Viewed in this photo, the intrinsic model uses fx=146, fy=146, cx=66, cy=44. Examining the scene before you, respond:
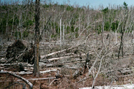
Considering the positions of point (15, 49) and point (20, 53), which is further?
point (20, 53)

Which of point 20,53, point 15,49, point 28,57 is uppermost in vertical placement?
point 15,49

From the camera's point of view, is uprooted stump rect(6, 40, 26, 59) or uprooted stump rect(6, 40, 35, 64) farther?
uprooted stump rect(6, 40, 26, 59)

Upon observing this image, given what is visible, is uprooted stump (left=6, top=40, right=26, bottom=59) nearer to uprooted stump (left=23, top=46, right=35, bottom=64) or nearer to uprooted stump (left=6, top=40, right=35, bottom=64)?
uprooted stump (left=6, top=40, right=35, bottom=64)

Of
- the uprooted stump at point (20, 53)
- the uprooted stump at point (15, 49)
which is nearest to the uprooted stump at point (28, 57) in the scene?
the uprooted stump at point (20, 53)

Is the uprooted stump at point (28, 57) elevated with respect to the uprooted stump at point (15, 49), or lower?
lower

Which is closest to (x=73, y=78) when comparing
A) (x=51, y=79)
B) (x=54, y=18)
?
(x=51, y=79)

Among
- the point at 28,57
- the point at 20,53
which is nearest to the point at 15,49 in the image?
the point at 20,53

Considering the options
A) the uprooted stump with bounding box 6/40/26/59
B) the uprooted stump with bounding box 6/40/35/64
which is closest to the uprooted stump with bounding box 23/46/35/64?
the uprooted stump with bounding box 6/40/35/64

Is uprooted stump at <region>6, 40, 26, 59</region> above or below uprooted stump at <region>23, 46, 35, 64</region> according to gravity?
above

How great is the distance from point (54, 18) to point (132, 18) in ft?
61.7

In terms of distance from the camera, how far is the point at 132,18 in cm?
3491

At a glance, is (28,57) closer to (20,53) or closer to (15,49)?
(20,53)

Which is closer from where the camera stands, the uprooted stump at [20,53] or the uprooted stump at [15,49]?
the uprooted stump at [20,53]

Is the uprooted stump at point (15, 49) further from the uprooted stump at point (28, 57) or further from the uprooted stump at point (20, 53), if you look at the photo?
the uprooted stump at point (28, 57)
